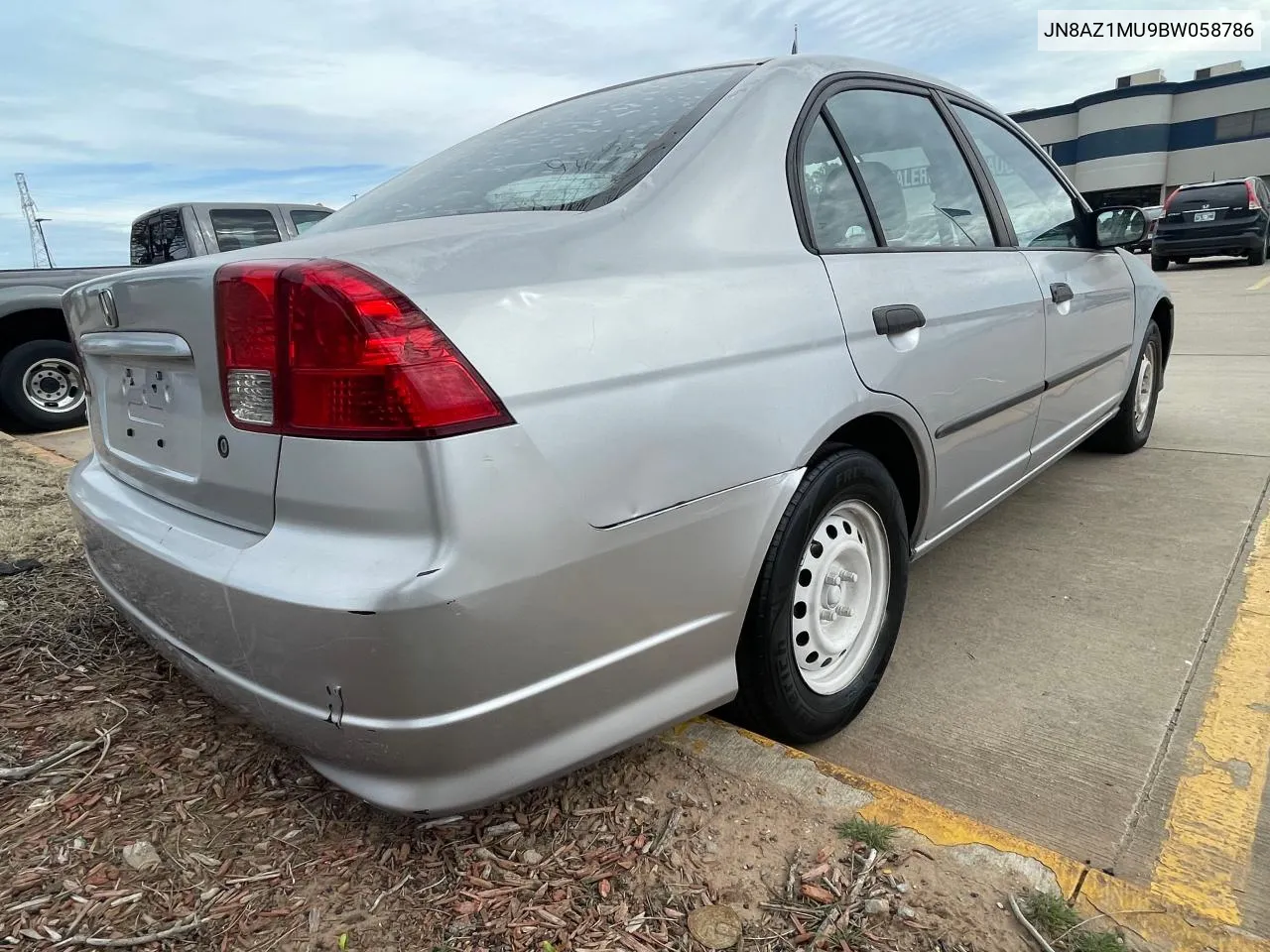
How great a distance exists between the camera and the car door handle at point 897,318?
2047 mm

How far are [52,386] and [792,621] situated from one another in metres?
6.83

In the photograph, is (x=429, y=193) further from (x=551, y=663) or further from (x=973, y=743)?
(x=973, y=743)

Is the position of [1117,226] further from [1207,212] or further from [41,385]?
[1207,212]

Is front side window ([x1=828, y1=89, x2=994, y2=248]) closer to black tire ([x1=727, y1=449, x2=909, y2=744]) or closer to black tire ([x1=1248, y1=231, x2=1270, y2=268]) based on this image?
black tire ([x1=727, y1=449, x2=909, y2=744])

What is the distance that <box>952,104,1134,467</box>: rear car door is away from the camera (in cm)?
297

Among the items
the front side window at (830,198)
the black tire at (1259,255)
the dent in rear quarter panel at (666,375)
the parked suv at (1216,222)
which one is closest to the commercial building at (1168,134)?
the black tire at (1259,255)

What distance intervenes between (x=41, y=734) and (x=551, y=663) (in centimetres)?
154

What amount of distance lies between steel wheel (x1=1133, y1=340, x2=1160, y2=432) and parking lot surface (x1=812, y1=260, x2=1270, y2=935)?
434 mm

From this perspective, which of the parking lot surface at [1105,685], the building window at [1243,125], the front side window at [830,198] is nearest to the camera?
the parking lot surface at [1105,685]

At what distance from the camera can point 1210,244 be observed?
55.1 ft

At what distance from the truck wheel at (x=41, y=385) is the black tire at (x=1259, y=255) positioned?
65.4 feet

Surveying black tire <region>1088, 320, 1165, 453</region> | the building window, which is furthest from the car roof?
the building window

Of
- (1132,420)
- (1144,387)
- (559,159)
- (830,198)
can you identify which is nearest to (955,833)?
(830,198)

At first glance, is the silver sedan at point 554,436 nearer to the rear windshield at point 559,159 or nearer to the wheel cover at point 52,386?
the rear windshield at point 559,159
